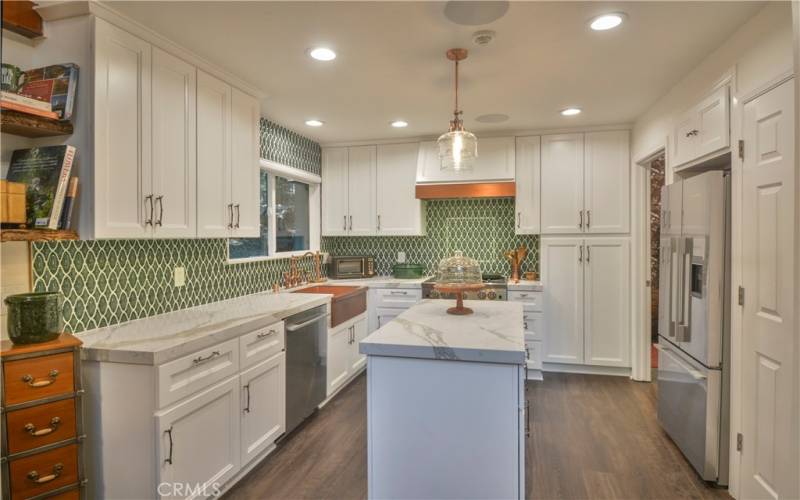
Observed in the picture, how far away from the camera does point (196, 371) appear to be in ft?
6.95

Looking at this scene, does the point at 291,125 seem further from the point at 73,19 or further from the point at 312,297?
the point at 73,19

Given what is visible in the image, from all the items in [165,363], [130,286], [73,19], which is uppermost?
[73,19]

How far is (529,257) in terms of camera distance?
15.7ft

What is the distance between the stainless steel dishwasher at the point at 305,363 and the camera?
2968 millimetres

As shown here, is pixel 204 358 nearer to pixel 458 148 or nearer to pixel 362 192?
pixel 458 148

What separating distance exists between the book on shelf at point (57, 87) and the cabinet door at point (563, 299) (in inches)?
153

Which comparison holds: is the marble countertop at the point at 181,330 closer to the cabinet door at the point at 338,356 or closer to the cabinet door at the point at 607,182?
the cabinet door at the point at 338,356

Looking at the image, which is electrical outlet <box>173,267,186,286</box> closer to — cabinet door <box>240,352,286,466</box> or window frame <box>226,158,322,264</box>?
window frame <box>226,158,322,264</box>

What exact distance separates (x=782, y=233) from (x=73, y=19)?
332 centimetres

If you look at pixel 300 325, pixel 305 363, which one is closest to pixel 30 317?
pixel 300 325

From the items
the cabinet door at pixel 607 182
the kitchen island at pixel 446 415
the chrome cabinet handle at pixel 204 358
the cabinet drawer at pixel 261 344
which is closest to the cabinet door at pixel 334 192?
the cabinet drawer at pixel 261 344

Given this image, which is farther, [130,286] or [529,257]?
[529,257]

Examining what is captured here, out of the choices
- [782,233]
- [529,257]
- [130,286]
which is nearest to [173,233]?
[130,286]

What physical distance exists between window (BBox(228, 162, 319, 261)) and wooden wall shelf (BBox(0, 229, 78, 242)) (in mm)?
1468
